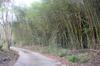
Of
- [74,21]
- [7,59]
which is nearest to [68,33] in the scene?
[74,21]

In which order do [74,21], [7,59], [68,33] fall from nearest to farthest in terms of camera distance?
[7,59], [74,21], [68,33]

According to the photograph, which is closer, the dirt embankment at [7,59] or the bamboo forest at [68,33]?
the bamboo forest at [68,33]

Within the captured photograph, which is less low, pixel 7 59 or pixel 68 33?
pixel 68 33

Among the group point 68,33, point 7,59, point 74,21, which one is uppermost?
point 74,21

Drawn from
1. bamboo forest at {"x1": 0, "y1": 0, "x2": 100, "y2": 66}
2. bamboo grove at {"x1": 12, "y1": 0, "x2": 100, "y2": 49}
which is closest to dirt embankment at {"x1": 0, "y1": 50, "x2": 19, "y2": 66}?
bamboo forest at {"x1": 0, "y1": 0, "x2": 100, "y2": 66}

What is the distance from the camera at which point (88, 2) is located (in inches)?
434

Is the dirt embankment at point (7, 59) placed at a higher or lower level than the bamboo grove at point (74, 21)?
lower

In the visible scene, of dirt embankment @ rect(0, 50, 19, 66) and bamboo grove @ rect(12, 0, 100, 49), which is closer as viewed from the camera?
bamboo grove @ rect(12, 0, 100, 49)

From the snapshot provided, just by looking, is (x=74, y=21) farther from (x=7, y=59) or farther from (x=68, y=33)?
(x=7, y=59)

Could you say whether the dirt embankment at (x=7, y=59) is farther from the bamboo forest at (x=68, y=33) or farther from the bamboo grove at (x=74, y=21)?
the bamboo grove at (x=74, y=21)

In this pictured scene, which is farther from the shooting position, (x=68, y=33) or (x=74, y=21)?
(x=68, y=33)

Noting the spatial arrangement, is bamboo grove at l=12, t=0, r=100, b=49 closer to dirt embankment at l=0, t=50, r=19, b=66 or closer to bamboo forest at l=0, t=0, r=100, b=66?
bamboo forest at l=0, t=0, r=100, b=66

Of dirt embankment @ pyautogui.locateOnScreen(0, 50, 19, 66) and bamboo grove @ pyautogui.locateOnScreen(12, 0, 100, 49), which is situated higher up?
bamboo grove @ pyautogui.locateOnScreen(12, 0, 100, 49)

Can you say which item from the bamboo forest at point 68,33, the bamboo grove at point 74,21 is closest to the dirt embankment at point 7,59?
the bamboo forest at point 68,33
